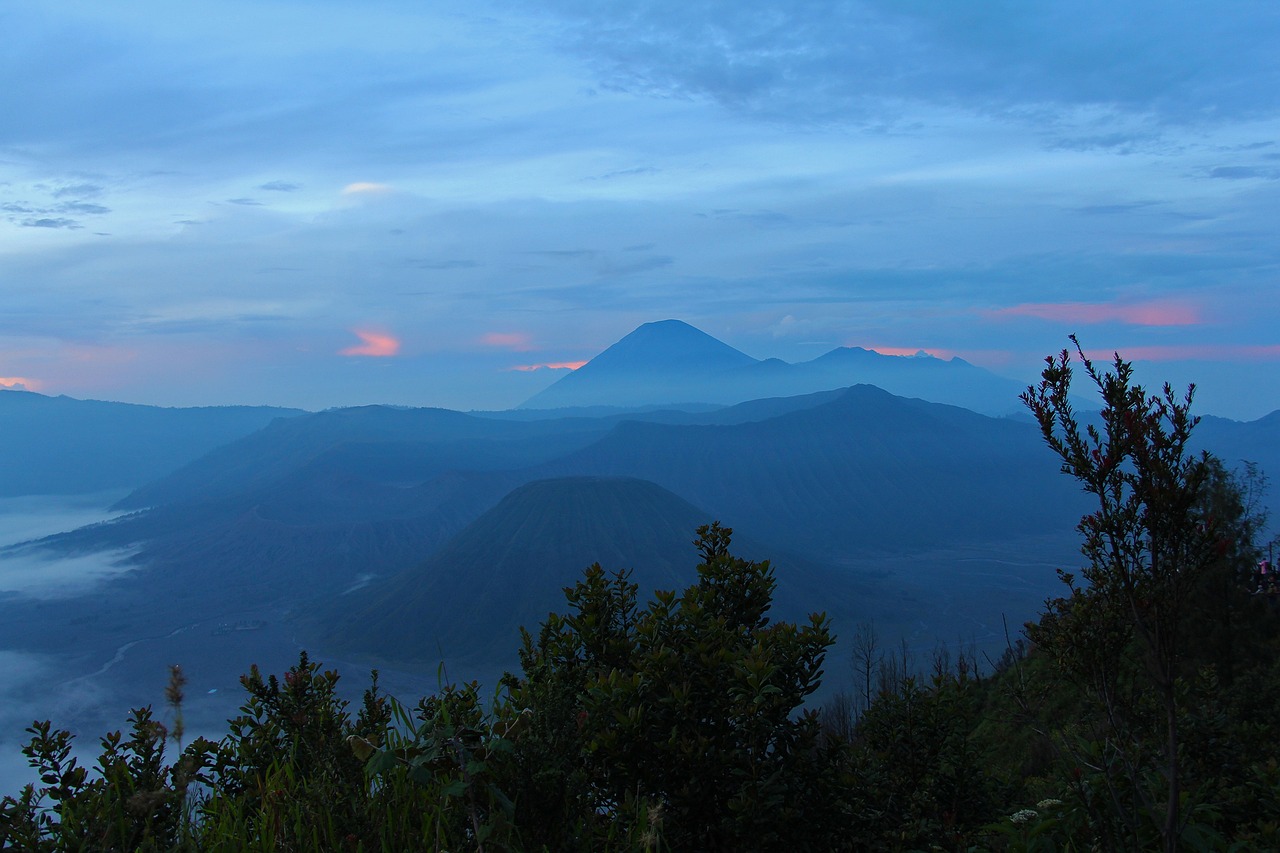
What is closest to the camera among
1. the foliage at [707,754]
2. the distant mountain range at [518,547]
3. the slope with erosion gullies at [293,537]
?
the foliage at [707,754]

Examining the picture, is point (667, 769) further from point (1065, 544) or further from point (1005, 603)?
point (1065, 544)

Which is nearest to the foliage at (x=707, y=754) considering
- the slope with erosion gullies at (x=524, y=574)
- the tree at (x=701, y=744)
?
the tree at (x=701, y=744)

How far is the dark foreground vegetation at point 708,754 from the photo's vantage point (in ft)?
12.0

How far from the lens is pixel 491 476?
7421 inches

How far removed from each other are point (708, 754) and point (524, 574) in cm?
11491

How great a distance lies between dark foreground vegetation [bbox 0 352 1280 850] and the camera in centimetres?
367

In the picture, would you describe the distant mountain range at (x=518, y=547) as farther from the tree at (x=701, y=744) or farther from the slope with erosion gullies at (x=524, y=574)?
the tree at (x=701, y=744)

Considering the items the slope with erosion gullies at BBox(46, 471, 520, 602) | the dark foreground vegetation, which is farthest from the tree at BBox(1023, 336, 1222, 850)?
the slope with erosion gullies at BBox(46, 471, 520, 602)

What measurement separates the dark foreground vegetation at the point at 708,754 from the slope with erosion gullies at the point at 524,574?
3772 inches

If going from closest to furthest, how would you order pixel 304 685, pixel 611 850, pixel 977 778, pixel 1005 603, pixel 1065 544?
1. pixel 611 850
2. pixel 977 778
3. pixel 304 685
4. pixel 1005 603
5. pixel 1065 544

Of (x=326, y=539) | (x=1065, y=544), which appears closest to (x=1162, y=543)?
(x=326, y=539)

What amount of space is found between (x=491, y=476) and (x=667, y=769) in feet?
617

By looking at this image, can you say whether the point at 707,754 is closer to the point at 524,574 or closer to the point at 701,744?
the point at 701,744

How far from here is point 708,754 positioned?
3.86m
